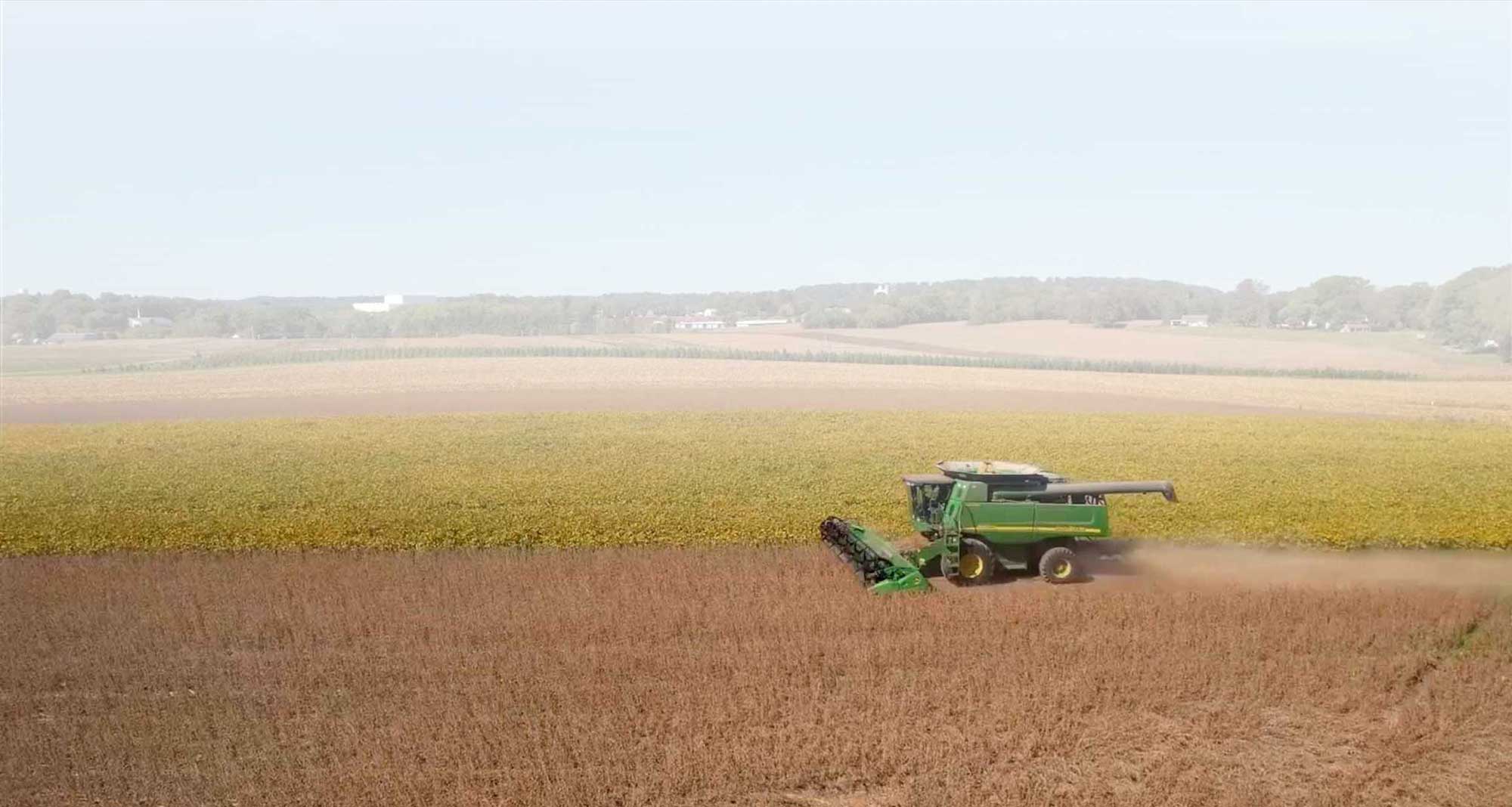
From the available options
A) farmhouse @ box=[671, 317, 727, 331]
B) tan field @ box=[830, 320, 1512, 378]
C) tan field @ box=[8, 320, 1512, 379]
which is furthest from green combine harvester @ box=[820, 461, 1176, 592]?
farmhouse @ box=[671, 317, 727, 331]

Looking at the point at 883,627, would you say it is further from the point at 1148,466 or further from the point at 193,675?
the point at 1148,466

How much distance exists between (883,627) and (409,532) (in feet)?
41.0

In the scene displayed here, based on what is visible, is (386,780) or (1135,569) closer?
(386,780)

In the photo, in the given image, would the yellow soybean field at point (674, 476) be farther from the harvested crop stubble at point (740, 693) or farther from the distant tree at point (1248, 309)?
the distant tree at point (1248, 309)

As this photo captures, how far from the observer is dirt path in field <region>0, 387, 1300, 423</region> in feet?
178

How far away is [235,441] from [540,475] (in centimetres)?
1418

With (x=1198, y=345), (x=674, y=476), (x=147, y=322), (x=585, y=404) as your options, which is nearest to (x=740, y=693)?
(x=674, y=476)

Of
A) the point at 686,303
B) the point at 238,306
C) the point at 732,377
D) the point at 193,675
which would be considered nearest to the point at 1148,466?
the point at 193,675

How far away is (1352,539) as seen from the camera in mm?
25828

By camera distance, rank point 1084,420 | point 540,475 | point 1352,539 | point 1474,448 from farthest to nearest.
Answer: point 1084,420 < point 1474,448 < point 540,475 < point 1352,539

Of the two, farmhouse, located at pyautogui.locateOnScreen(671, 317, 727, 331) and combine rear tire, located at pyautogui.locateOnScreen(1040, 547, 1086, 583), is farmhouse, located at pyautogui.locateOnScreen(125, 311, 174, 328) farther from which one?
combine rear tire, located at pyautogui.locateOnScreen(1040, 547, 1086, 583)

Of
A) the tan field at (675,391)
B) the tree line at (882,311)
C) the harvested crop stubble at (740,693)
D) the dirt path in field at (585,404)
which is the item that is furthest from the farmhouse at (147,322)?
the harvested crop stubble at (740,693)

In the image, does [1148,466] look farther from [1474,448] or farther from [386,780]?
[386,780]

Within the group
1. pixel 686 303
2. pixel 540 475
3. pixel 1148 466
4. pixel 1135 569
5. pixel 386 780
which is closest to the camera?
pixel 386 780
